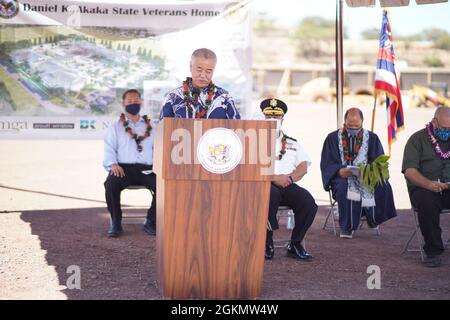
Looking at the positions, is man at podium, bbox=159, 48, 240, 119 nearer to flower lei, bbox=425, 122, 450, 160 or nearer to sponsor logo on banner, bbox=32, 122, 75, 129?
flower lei, bbox=425, 122, 450, 160

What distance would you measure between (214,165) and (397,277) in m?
2.36

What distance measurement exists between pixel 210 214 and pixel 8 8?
221 inches

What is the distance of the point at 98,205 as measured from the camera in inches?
440

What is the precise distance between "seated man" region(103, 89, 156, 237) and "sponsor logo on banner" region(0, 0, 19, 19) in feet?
6.19

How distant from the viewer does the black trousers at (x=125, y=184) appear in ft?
28.9

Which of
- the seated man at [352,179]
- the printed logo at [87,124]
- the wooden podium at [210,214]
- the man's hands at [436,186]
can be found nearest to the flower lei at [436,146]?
the man's hands at [436,186]

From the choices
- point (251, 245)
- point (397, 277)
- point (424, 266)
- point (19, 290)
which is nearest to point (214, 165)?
point (251, 245)

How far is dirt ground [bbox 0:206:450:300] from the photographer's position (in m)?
6.00

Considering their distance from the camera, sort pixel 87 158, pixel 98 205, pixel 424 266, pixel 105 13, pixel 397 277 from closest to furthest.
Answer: pixel 397 277 → pixel 424 266 → pixel 105 13 → pixel 98 205 → pixel 87 158

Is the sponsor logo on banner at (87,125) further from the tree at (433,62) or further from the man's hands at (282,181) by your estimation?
the tree at (433,62)

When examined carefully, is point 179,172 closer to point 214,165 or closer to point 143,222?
point 214,165

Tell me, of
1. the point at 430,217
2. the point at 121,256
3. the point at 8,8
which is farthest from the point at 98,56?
the point at 430,217

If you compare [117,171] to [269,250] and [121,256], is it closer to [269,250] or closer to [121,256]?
[121,256]

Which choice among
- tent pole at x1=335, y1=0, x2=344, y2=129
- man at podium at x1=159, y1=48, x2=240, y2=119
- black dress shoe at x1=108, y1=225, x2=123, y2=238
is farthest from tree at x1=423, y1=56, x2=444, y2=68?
man at podium at x1=159, y1=48, x2=240, y2=119
